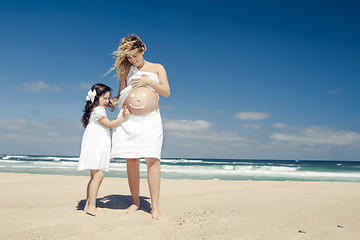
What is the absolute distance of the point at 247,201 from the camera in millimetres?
4422

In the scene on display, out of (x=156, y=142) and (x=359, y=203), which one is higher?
(x=156, y=142)

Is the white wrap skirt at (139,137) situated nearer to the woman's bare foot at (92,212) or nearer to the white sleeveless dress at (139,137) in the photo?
the white sleeveless dress at (139,137)

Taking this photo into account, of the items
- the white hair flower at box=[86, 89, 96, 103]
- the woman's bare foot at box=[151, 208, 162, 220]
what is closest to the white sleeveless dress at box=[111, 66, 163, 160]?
the white hair flower at box=[86, 89, 96, 103]

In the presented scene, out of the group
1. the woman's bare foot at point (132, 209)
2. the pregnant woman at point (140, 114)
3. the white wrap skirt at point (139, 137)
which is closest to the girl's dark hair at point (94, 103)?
the pregnant woman at point (140, 114)

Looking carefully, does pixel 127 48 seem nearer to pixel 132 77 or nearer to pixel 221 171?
pixel 132 77

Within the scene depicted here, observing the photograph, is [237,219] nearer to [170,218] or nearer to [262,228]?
[262,228]

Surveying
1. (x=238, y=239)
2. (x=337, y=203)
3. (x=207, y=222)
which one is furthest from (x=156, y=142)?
(x=337, y=203)

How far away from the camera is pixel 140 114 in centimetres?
360

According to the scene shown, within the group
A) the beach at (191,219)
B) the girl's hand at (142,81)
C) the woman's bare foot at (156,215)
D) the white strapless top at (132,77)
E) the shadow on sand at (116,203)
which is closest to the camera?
the beach at (191,219)

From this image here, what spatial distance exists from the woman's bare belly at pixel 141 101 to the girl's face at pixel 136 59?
37 centimetres

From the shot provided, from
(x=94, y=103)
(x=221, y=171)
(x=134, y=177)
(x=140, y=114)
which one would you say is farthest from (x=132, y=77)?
(x=221, y=171)

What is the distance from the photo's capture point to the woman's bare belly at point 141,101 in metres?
3.58

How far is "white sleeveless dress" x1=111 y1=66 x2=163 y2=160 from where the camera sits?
3.51m

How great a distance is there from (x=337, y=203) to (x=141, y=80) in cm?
341
